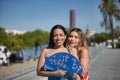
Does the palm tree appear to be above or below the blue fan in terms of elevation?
above

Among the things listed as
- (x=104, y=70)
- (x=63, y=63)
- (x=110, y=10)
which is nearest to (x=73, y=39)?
(x=63, y=63)

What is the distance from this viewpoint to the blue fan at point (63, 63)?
3.27 m

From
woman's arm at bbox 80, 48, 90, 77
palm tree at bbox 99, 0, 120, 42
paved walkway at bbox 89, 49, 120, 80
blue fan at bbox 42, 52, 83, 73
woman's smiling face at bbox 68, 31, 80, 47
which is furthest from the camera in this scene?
palm tree at bbox 99, 0, 120, 42

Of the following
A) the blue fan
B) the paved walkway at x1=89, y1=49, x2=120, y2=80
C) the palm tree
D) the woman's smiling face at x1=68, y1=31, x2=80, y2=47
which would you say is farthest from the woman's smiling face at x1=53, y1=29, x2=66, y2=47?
the palm tree

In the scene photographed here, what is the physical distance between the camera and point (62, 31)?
353 centimetres

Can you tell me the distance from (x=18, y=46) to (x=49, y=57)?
111 feet

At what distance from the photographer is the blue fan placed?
3.27 metres

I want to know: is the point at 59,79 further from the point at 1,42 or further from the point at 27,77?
the point at 1,42

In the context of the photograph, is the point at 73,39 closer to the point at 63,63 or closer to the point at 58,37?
the point at 58,37

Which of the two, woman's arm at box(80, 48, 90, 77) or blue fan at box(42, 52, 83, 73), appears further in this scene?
woman's arm at box(80, 48, 90, 77)

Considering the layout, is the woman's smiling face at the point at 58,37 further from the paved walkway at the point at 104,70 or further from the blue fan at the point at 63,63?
the paved walkway at the point at 104,70

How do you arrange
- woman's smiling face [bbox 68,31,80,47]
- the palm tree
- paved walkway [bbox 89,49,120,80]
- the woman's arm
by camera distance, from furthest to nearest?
the palm tree
paved walkway [bbox 89,49,120,80]
woman's smiling face [bbox 68,31,80,47]
the woman's arm

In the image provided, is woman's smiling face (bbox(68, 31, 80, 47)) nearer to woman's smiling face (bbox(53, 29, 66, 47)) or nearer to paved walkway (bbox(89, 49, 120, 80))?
woman's smiling face (bbox(53, 29, 66, 47))

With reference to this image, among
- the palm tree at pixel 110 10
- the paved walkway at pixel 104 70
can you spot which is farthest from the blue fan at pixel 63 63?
the palm tree at pixel 110 10
